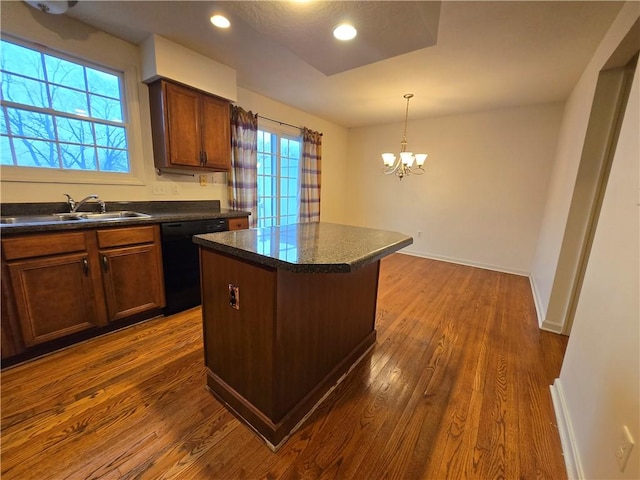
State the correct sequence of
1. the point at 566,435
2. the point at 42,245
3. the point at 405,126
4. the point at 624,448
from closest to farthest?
the point at 624,448 → the point at 566,435 → the point at 42,245 → the point at 405,126

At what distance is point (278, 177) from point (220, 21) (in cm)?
218

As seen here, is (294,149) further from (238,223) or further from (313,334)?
(313,334)

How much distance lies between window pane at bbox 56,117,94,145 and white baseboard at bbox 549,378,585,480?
3.75 meters

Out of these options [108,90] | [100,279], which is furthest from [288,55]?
[100,279]

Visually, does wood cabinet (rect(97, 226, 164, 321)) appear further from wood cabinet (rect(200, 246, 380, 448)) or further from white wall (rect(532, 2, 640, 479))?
white wall (rect(532, 2, 640, 479))

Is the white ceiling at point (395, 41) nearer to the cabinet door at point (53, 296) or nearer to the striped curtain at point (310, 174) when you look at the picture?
the striped curtain at point (310, 174)

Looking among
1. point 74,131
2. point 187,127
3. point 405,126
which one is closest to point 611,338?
point 187,127

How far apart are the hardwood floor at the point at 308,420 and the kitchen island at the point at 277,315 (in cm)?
13

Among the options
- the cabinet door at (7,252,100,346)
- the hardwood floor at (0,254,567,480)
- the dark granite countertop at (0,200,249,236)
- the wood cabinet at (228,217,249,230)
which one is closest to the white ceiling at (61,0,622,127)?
the dark granite countertop at (0,200,249,236)

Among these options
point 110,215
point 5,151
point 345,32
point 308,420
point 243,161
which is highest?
point 345,32

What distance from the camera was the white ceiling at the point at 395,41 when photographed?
160 centimetres

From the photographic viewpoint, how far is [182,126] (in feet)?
8.14

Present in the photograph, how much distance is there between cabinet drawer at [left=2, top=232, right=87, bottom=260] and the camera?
61.0 inches

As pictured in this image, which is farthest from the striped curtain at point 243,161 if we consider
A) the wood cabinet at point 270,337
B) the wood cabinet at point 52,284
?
the wood cabinet at point 270,337
